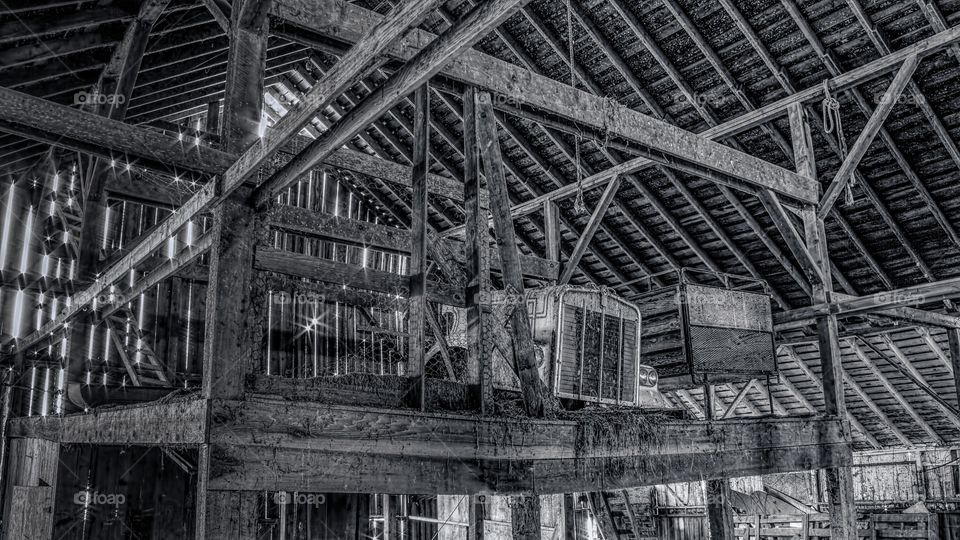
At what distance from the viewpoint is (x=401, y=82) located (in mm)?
3162

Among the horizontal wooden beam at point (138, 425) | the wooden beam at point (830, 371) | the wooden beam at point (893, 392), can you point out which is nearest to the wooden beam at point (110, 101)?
the horizontal wooden beam at point (138, 425)

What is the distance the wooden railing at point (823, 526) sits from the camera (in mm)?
14617

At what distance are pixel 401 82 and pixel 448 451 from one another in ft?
6.43

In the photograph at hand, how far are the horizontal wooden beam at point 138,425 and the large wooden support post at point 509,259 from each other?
1.82m

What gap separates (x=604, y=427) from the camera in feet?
15.0

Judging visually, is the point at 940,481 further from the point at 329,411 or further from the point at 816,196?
the point at 329,411

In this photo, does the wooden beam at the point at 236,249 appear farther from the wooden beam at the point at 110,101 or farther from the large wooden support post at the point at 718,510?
the large wooden support post at the point at 718,510

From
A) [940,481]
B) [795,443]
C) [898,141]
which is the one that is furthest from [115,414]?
[940,481]

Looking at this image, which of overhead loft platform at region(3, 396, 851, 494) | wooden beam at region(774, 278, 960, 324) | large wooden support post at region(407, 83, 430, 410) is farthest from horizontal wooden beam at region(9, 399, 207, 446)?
wooden beam at region(774, 278, 960, 324)

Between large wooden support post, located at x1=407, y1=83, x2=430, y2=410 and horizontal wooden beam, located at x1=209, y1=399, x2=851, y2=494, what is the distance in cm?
42

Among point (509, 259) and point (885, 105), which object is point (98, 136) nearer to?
point (509, 259)

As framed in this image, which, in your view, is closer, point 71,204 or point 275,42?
point 71,204

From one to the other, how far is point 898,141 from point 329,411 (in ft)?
34.8

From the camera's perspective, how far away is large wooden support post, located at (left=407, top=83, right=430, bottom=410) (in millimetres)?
4199
